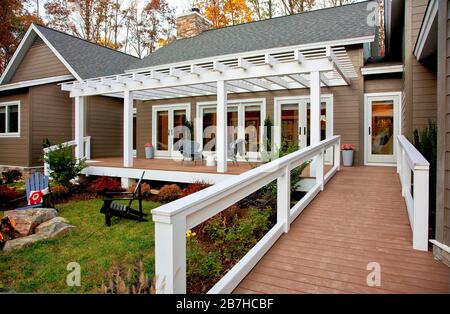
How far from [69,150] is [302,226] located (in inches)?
309

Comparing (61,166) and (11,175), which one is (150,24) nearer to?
(11,175)

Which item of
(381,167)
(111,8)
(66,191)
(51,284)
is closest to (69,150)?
(66,191)

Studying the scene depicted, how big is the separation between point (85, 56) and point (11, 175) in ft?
19.8

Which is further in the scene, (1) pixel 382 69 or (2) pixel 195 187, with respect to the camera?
(1) pixel 382 69

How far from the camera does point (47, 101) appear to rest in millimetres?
12195

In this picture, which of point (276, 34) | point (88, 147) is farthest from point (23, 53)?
point (276, 34)

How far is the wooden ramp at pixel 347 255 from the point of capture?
273 centimetres

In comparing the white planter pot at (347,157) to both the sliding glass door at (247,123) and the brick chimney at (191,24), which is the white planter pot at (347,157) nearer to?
the sliding glass door at (247,123)

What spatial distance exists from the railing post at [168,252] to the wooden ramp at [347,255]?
986 mm

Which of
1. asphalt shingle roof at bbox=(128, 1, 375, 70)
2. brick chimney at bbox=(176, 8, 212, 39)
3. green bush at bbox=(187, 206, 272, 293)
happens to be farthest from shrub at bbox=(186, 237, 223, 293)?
brick chimney at bbox=(176, 8, 212, 39)

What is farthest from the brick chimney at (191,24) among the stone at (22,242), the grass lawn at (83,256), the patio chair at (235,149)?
the stone at (22,242)

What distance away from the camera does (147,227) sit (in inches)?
235

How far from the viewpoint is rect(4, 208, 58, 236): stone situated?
18.8 ft

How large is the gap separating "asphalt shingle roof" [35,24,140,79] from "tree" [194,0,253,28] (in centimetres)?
793
